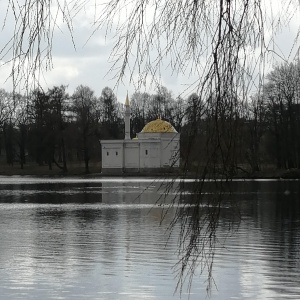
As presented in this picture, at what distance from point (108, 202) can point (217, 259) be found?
17.1 meters

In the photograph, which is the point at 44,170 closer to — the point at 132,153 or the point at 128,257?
the point at 132,153

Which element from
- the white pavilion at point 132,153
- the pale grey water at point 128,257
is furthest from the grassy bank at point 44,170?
the pale grey water at point 128,257

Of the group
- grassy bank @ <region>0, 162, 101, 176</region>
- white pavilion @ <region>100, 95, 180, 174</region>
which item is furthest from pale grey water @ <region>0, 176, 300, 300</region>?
grassy bank @ <region>0, 162, 101, 176</region>

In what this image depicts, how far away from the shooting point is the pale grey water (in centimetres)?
999

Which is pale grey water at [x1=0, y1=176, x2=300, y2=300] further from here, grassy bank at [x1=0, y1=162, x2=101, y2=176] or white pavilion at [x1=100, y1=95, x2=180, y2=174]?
grassy bank at [x1=0, y1=162, x2=101, y2=176]

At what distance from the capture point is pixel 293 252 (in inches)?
539

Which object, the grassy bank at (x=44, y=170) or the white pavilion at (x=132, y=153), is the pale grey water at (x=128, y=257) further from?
the grassy bank at (x=44, y=170)

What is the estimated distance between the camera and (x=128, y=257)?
13.2 metres

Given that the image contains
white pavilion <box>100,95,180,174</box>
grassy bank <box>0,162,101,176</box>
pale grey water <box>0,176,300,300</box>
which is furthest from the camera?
grassy bank <box>0,162,101,176</box>

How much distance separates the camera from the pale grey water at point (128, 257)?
9.99 meters

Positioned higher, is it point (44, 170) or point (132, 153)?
point (132, 153)

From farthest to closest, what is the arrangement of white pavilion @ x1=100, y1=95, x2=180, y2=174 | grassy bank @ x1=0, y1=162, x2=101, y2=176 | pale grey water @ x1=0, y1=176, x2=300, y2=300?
grassy bank @ x1=0, y1=162, x2=101, y2=176 → white pavilion @ x1=100, y1=95, x2=180, y2=174 → pale grey water @ x1=0, y1=176, x2=300, y2=300

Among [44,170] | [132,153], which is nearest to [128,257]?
[132,153]

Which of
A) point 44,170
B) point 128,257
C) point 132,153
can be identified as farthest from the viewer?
point 44,170
